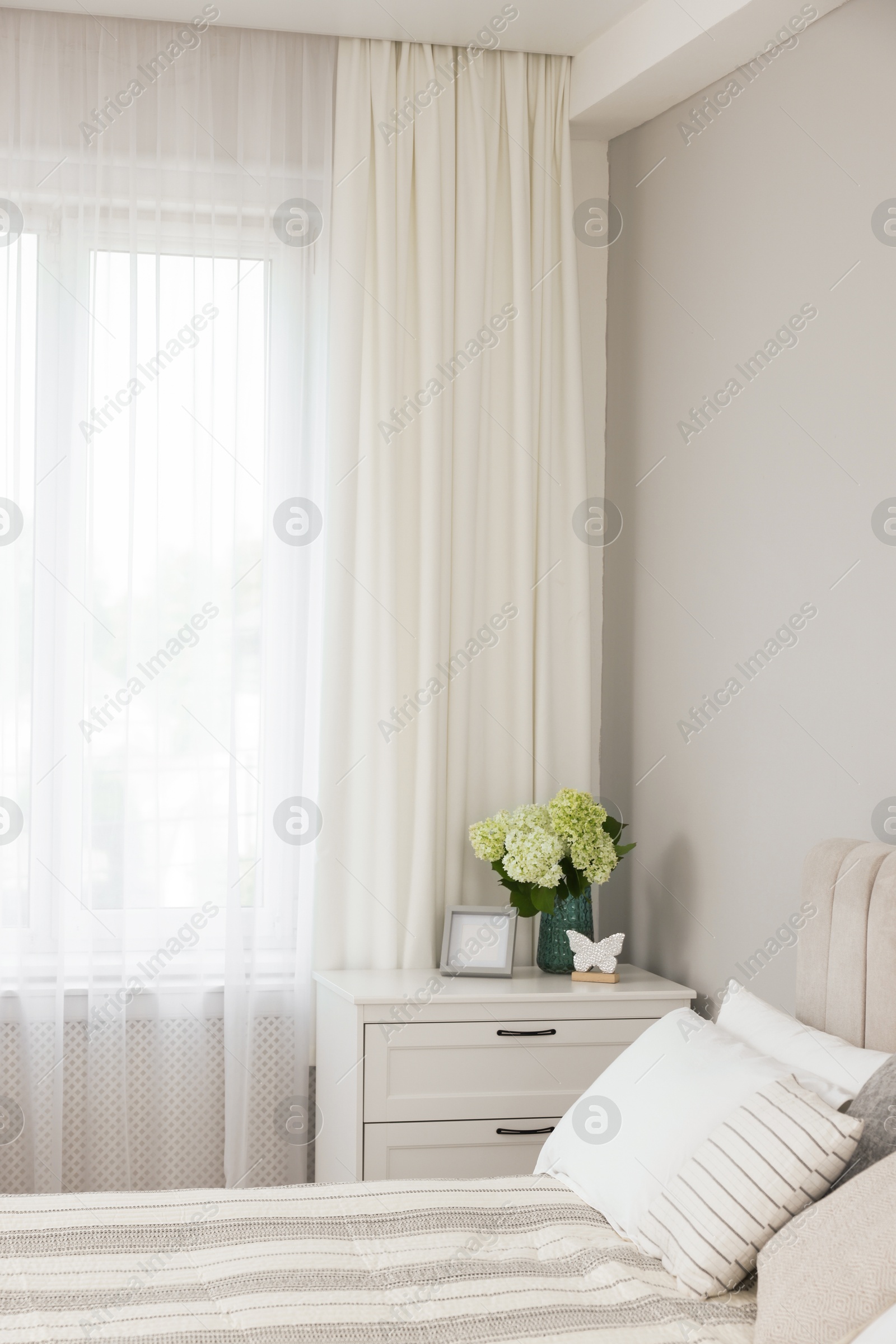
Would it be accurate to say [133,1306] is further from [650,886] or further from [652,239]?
[652,239]

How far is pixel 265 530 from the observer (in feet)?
9.60

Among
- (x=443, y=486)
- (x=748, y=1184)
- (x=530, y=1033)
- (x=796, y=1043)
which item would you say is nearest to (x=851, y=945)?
(x=796, y=1043)

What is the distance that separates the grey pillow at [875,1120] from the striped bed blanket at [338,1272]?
9.3 inches

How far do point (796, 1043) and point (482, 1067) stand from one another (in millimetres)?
915

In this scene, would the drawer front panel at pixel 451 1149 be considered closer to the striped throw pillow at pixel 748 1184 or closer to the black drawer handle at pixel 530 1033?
the black drawer handle at pixel 530 1033

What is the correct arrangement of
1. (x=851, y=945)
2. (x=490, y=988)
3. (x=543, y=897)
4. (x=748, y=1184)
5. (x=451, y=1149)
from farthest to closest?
(x=543, y=897), (x=490, y=988), (x=451, y=1149), (x=851, y=945), (x=748, y=1184)

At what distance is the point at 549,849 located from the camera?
2736 mm

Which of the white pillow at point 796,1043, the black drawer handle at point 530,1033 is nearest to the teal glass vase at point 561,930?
the black drawer handle at point 530,1033

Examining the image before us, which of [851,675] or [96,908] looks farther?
[96,908]

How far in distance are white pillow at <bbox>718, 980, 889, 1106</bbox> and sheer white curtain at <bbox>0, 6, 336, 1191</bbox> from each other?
1.24 metres

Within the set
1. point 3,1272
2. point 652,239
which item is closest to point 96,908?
point 3,1272

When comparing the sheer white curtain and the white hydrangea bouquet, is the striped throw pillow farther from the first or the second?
the sheer white curtain

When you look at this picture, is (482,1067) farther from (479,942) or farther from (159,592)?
(159,592)

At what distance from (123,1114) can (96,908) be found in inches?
19.3
